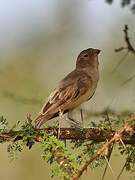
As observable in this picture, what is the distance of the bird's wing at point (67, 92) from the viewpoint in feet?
8.38

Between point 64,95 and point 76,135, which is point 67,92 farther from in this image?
point 76,135

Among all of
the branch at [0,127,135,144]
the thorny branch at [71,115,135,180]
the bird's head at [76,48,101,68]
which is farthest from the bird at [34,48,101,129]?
the thorny branch at [71,115,135,180]

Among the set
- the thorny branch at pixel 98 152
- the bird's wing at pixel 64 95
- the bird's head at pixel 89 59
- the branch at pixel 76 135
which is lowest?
the thorny branch at pixel 98 152

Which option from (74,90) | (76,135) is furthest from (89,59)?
(76,135)

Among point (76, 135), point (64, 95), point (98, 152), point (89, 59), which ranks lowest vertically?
point (98, 152)

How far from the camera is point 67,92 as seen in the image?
104 inches

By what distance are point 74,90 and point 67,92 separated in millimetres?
98

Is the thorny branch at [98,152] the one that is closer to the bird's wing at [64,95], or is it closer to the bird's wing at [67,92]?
the bird's wing at [64,95]

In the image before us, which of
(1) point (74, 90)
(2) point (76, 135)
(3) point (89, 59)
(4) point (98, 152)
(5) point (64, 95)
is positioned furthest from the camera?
(3) point (89, 59)

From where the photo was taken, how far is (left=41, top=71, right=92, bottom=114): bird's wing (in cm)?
255

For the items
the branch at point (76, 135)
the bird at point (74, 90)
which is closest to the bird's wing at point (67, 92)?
the bird at point (74, 90)

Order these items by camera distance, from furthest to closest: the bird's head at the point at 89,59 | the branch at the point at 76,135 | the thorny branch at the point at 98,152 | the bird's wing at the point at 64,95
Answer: the bird's head at the point at 89,59, the bird's wing at the point at 64,95, the branch at the point at 76,135, the thorny branch at the point at 98,152

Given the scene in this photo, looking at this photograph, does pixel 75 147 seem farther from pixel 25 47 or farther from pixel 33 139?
pixel 25 47

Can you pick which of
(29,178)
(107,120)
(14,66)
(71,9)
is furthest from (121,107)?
(71,9)
